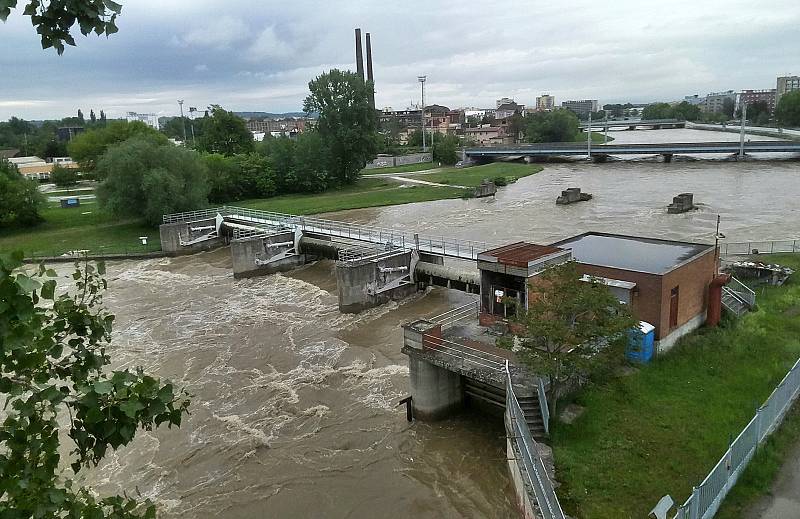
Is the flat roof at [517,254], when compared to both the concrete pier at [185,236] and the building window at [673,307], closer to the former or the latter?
the building window at [673,307]

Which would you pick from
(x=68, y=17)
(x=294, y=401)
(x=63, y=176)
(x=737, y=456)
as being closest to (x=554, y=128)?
(x=63, y=176)

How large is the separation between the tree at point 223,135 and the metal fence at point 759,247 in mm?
66563

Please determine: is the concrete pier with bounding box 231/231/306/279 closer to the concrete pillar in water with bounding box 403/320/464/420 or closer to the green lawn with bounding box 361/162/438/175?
the concrete pillar in water with bounding box 403/320/464/420

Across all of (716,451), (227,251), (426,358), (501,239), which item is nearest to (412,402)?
(426,358)

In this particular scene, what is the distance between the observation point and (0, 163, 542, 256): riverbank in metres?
47.0

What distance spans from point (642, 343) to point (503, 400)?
4.25 meters

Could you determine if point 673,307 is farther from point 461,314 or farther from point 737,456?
point 737,456

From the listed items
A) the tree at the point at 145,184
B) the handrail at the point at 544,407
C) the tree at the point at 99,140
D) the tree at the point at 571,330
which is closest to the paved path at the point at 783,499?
the tree at the point at 571,330

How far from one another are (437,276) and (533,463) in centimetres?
1838

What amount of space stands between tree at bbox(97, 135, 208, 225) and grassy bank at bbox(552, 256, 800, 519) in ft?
132

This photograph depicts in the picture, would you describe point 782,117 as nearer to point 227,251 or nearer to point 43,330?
point 227,251

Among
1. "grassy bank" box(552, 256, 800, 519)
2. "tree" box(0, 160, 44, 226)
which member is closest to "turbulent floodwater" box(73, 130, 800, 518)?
"grassy bank" box(552, 256, 800, 519)

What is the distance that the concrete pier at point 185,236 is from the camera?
44281mm

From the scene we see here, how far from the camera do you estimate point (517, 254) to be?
20.2m
